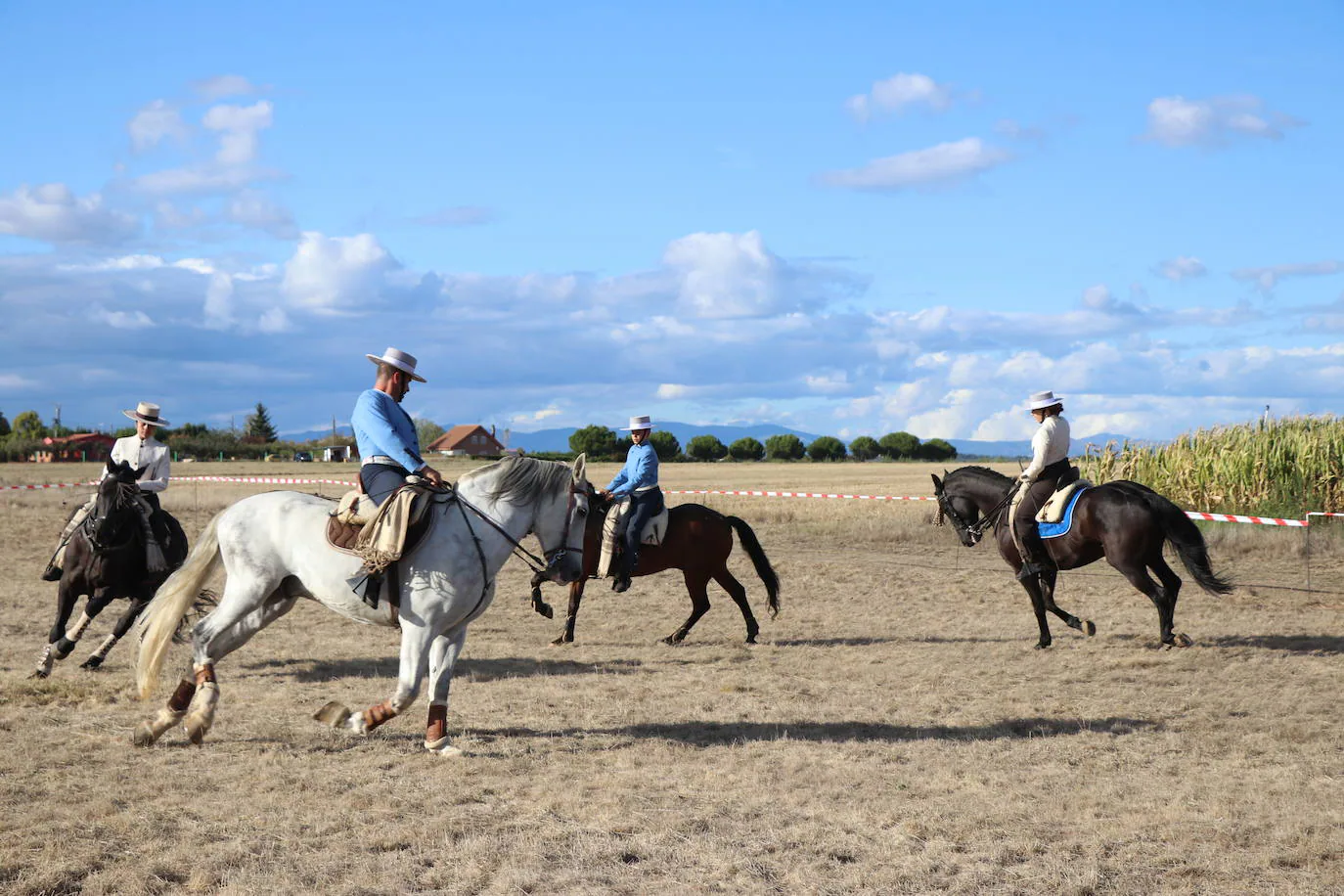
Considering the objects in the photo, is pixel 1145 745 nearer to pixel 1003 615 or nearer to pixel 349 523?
pixel 349 523

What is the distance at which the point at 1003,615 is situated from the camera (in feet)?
45.0

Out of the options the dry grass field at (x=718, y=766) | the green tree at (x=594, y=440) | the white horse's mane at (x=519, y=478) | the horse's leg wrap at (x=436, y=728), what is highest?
the green tree at (x=594, y=440)

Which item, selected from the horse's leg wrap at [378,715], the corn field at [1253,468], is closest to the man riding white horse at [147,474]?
the horse's leg wrap at [378,715]

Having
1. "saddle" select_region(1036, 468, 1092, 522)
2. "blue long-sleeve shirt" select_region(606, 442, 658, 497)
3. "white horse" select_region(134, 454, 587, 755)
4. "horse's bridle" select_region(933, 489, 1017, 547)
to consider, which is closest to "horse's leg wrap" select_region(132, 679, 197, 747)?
"white horse" select_region(134, 454, 587, 755)

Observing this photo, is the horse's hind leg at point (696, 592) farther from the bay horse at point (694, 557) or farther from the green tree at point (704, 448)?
the green tree at point (704, 448)

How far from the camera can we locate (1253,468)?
22.2m

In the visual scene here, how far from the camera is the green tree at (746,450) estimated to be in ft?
249

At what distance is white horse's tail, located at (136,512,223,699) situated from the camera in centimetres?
743

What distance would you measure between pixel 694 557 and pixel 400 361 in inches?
213

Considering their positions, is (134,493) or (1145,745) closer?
(1145,745)

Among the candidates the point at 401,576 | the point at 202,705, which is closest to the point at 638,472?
the point at 401,576

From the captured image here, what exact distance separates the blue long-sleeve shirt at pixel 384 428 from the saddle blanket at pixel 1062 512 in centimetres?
694

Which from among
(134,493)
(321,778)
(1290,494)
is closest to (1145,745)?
(321,778)

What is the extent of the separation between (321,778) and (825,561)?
1282cm
